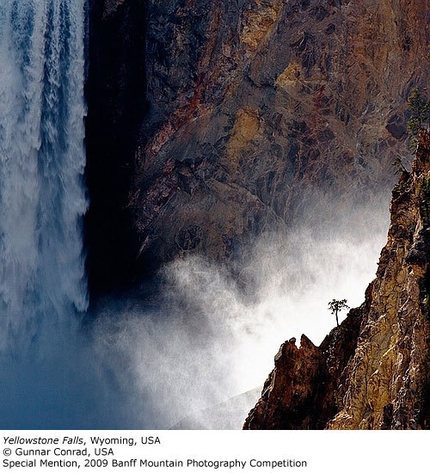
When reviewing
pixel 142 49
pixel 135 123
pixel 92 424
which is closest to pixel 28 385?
pixel 92 424

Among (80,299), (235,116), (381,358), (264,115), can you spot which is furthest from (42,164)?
(381,358)

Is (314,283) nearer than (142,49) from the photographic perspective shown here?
Yes

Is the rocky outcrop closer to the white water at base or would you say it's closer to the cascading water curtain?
the white water at base

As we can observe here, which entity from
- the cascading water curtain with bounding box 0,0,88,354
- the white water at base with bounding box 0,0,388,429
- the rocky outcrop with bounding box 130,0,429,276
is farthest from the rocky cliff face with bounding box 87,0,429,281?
the white water at base with bounding box 0,0,388,429

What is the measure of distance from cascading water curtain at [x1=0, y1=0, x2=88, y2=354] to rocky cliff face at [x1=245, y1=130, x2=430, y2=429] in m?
25.1

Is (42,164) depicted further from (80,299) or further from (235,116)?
(235,116)

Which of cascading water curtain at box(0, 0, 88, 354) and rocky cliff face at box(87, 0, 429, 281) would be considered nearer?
rocky cliff face at box(87, 0, 429, 281)

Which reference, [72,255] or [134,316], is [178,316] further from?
[72,255]

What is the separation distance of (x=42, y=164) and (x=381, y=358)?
35.9 meters

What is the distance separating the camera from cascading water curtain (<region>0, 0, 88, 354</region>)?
62.5m

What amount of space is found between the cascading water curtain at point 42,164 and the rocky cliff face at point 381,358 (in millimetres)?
25146

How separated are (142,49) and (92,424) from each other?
76.5 ft

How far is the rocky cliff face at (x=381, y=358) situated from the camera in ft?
96.7

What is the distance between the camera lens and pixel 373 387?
32.2 metres
